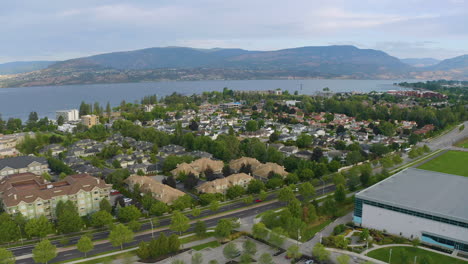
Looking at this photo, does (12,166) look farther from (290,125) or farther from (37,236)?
(290,125)

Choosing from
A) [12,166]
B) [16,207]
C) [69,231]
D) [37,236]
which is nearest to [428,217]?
[69,231]

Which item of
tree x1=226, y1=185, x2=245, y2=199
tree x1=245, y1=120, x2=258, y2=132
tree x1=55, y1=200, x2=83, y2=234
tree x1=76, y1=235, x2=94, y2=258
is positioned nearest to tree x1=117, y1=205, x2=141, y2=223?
tree x1=55, y1=200, x2=83, y2=234

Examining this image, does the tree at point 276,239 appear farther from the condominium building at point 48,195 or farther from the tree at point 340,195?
the condominium building at point 48,195

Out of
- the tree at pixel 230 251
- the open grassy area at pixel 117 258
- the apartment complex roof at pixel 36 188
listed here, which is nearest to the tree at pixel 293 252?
the tree at pixel 230 251

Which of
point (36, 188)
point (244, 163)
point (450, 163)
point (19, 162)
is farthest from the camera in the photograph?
point (450, 163)

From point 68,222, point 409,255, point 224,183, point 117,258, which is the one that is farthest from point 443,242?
point 68,222

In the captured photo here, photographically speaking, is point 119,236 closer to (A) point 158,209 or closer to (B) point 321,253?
(A) point 158,209
